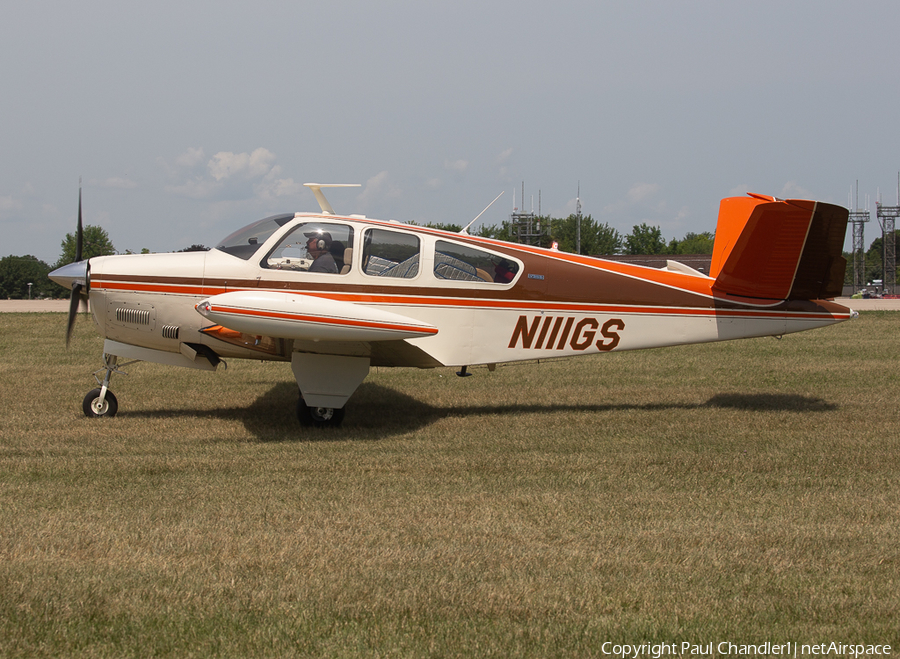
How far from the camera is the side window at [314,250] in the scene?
811cm

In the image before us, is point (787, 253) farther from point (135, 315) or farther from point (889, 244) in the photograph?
point (889, 244)

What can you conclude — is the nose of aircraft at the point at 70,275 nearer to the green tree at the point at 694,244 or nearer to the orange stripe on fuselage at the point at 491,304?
the orange stripe on fuselage at the point at 491,304

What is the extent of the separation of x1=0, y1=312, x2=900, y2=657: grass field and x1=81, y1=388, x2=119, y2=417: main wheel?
21 cm

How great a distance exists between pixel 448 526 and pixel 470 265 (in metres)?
4.21

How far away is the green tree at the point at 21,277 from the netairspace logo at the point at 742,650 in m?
77.1

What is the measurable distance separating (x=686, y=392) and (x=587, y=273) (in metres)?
2.90

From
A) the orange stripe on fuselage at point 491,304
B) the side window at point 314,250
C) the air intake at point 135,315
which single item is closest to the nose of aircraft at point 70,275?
the orange stripe on fuselage at point 491,304

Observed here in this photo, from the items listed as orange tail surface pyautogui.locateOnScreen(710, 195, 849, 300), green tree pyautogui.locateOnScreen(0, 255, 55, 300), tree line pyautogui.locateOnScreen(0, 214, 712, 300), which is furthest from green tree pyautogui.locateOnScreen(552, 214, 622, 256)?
orange tail surface pyautogui.locateOnScreen(710, 195, 849, 300)

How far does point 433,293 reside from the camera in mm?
8375

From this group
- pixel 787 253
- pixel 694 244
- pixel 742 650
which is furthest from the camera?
pixel 694 244

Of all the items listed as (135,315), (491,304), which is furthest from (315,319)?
(135,315)

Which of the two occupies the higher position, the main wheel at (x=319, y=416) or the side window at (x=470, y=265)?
the side window at (x=470, y=265)

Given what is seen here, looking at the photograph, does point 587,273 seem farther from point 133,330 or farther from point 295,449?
point 133,330

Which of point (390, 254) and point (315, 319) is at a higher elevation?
point (390, 254)
